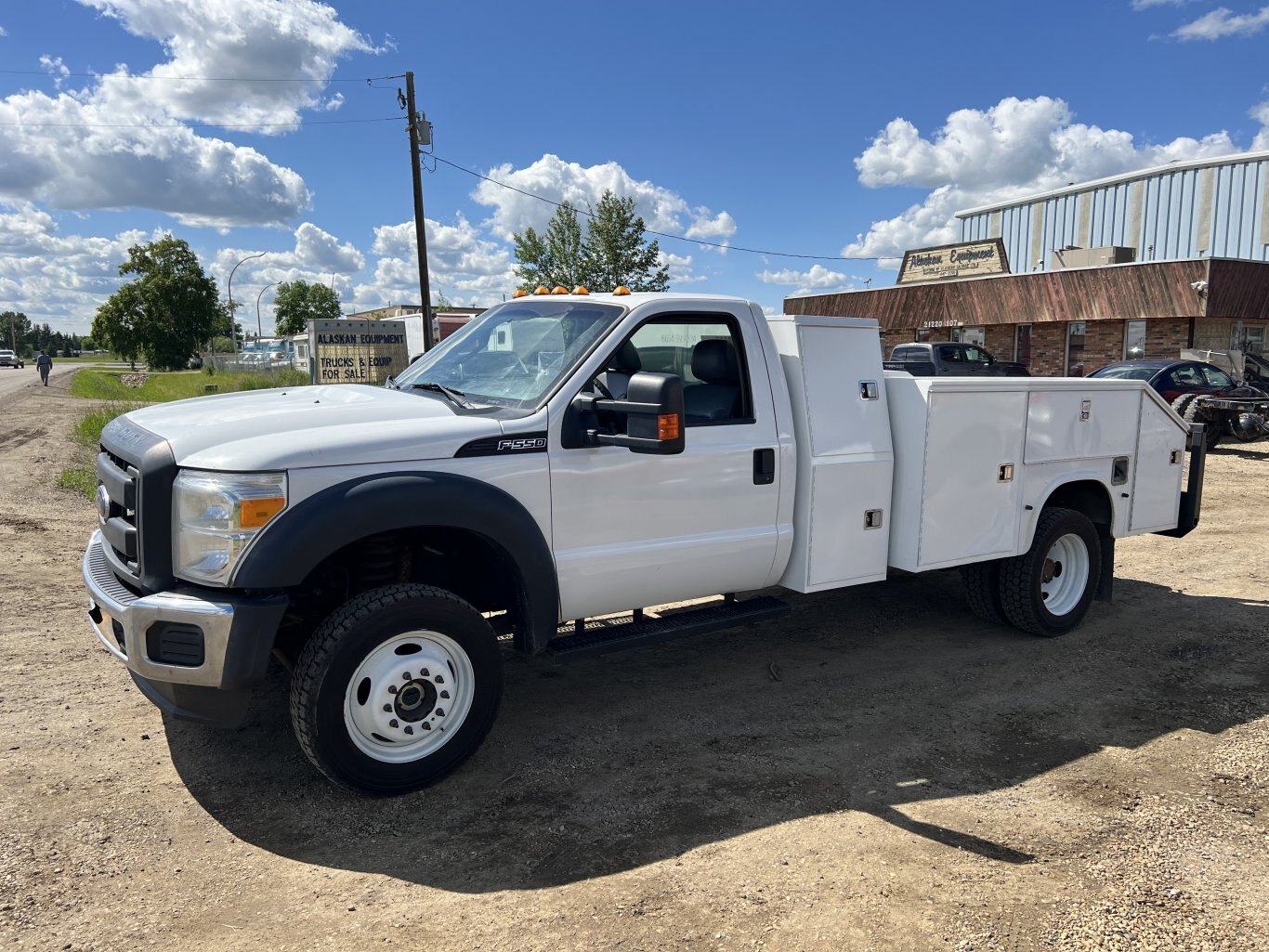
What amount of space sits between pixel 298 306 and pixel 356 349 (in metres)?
74.1

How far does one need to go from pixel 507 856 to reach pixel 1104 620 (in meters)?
4.89

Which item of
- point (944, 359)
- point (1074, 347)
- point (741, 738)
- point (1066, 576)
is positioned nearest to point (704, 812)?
point (741, 738)

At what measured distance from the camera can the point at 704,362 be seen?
4.76 meters

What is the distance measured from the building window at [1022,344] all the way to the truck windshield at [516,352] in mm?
29499

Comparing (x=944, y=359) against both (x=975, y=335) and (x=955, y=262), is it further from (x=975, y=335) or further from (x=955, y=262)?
(x=955, y=262)

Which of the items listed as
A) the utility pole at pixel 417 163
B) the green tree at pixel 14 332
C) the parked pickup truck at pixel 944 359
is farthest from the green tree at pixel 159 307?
the green tree at pixel 14 332

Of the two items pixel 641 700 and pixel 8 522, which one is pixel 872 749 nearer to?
pixel 641 700

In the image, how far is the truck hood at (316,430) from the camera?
3.53 metres

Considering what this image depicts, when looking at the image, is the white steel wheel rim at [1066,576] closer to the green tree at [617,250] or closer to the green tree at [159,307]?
the green tree at [617,250]

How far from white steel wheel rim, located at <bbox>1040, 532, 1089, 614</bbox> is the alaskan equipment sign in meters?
30.3

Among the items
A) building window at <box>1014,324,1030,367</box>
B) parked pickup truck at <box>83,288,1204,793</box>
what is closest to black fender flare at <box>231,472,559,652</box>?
parked pickup truck at <box>83,288,1204,793</box>

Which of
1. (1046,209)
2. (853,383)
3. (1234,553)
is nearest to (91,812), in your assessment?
(853,383)

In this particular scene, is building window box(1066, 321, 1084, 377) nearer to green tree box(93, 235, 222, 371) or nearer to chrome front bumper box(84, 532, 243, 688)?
chrome front bumper box(84, 532, 243, 688)

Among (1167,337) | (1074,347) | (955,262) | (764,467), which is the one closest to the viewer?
(764,467)
